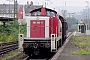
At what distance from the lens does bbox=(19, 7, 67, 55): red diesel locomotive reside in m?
17.0

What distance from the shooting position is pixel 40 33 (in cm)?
1797

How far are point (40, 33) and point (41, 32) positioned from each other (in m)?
0.10

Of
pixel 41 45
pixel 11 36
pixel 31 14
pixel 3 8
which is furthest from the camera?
pixel 3 8

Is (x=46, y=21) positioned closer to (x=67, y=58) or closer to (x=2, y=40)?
(x=67, y=58)

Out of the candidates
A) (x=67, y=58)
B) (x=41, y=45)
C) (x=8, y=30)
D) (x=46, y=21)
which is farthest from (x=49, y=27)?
(x=8, y=30)

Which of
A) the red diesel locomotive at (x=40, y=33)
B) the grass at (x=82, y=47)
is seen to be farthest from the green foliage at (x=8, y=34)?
the red diesel locomotive at (x=40, y=33)

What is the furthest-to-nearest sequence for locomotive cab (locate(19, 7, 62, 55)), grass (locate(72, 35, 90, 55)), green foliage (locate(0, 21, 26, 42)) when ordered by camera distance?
green foliage (locate(0, 21, 26, 42)) → grass (locate(72, 35, 90, 55)) → locomotive cab (locate(19, 7, 62, 55))

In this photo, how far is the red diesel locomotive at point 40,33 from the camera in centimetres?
1696

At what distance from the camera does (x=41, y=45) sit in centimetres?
1694

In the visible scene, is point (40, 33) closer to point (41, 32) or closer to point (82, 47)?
point (41, 32)

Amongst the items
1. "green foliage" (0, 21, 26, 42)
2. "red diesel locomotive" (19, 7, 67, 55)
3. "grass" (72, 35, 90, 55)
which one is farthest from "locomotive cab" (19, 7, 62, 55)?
"green foliage" (0, 21, 26, 42)

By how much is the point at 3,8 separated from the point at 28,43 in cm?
9358

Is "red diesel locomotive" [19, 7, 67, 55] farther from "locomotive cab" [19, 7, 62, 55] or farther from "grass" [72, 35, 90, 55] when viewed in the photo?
"grass" [72, 35, 90, 55]

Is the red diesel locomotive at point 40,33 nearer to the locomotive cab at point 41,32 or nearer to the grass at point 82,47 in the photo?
the locomotive cab at point 41,32
